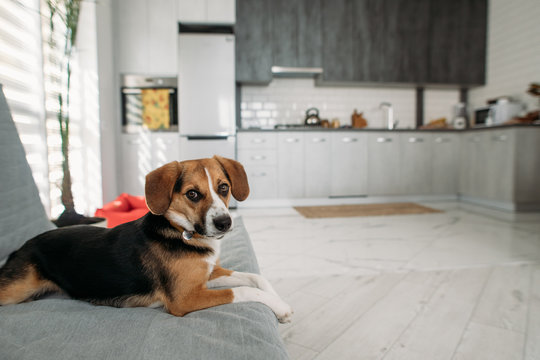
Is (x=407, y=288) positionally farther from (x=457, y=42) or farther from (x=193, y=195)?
(x=457, y=42)

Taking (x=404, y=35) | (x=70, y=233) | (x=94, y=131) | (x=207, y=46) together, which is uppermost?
(x=404, y=35)

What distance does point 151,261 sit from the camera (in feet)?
3.04

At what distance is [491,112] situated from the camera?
4.74m

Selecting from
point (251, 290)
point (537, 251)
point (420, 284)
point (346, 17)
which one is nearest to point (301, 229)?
point (420, 284)

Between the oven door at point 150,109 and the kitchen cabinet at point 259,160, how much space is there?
94cm

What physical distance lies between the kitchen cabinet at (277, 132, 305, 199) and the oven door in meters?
1.46

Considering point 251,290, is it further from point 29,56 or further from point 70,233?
point 29,56

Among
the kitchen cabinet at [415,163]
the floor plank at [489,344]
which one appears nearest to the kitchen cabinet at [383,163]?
the kitchen cabinet at [415,163]

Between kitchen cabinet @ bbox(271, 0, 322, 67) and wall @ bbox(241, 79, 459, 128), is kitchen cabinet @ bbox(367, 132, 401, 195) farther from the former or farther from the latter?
kitchen cabinet @ bbox(271, 0, 322, 67)

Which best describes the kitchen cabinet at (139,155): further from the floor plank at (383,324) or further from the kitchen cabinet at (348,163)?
the floor plank at (383,324)

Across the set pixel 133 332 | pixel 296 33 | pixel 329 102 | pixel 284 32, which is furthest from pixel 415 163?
pixel 133 332

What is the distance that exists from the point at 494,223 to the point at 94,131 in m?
4.34

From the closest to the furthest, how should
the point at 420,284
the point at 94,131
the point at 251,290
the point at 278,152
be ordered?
the point at 251,290, the point at 420,284, the point at 94,131, the point at 278,152

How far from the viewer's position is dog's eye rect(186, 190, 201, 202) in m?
0.98
